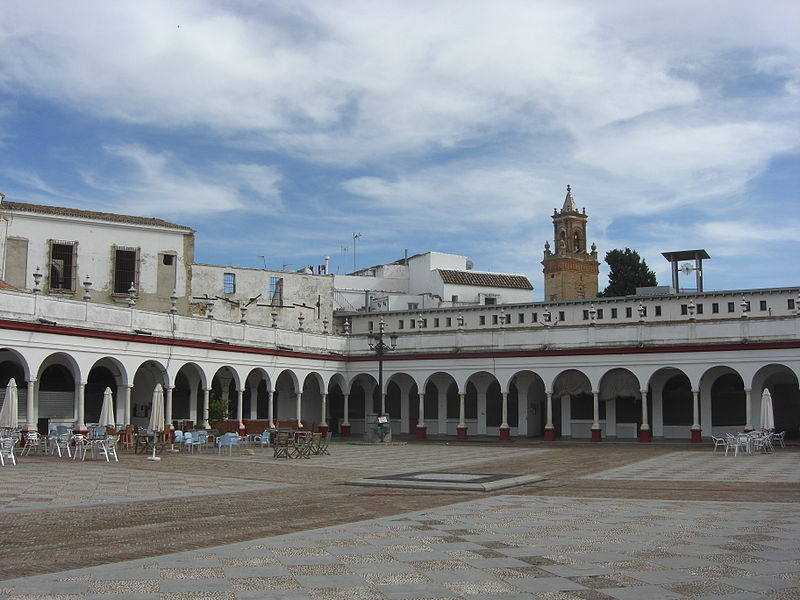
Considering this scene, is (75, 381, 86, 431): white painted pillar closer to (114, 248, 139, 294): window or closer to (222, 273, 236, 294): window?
(114, 248, 139, 294): window

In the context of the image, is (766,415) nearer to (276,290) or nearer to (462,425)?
(462,425)

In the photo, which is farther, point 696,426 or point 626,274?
point 626,274

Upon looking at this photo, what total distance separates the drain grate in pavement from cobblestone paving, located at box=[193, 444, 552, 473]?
242 centimetres

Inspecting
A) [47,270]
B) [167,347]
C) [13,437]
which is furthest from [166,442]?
[47,270]

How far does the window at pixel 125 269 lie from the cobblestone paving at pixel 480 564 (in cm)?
3149

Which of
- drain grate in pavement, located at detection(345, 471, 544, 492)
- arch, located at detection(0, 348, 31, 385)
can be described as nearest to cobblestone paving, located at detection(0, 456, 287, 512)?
drain grate in pavement, located at detection(345, 471, 544, 492)

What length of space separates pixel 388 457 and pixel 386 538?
A: 17137 millimetres

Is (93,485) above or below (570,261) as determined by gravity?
below

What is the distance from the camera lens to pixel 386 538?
437 inches

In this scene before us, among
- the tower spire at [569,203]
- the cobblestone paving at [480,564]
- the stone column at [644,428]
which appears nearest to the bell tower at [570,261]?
the tower spire at [569,203]

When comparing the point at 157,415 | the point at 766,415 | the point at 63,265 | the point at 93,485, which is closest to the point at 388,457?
the point at 157,415

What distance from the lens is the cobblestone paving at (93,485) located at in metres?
15.1

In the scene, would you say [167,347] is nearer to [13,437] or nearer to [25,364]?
[25,364]

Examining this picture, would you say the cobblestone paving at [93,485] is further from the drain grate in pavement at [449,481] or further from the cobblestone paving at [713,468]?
the cobblestone paving at [713,468]
